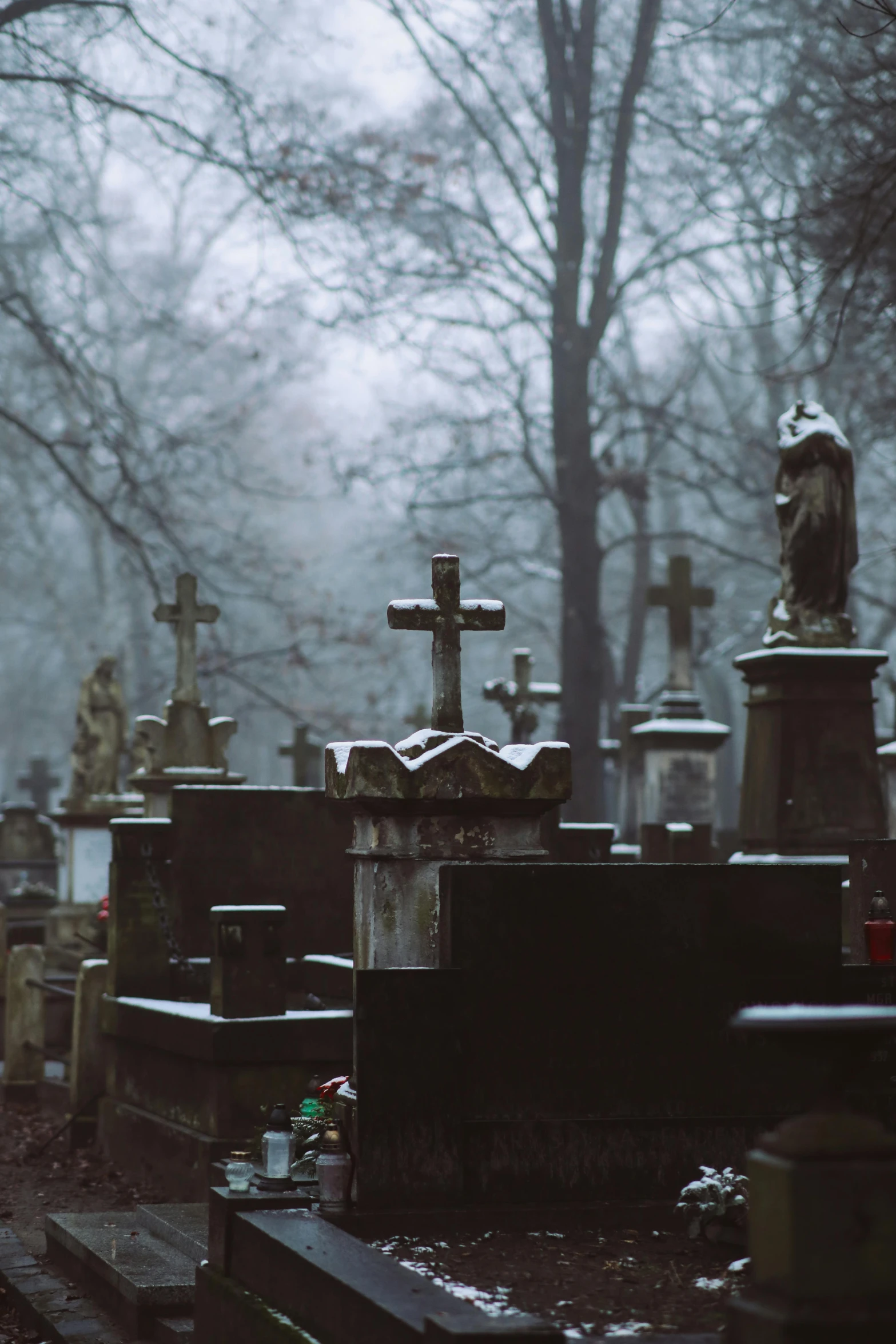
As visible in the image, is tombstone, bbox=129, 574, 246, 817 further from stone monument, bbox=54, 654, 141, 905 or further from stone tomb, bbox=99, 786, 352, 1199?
stone tomb, bbox=99, 786, 352, 1199

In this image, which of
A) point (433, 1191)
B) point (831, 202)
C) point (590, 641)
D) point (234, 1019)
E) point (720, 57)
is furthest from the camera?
point (720, 57)

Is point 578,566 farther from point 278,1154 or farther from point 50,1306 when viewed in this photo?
point 278,1154

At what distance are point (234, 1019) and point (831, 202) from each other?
550cm

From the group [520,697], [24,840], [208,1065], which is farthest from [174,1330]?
[24,840]

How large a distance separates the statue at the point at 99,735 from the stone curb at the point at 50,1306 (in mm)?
12305

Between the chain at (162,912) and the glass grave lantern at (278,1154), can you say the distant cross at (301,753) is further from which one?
the glass grave lantern at (278,1154)

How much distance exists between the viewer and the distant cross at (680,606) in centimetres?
1920

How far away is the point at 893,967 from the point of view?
6562mm

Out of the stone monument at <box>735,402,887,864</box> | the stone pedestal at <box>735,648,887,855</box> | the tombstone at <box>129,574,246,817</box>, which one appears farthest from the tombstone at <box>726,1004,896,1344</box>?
the tombstone at <box>129,574,246,817</box>

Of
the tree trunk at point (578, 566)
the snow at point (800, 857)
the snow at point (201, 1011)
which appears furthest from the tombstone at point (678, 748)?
the snow at point (201, 1011)

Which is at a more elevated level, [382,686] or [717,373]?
[717,373]

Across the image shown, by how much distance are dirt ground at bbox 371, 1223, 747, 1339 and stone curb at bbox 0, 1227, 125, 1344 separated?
139 cm

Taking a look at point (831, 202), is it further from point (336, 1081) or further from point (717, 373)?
point (717, 373)

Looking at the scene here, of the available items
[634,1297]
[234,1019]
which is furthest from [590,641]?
[634,1297]
